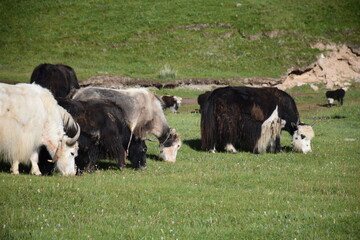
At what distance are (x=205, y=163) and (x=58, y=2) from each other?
40524 mm

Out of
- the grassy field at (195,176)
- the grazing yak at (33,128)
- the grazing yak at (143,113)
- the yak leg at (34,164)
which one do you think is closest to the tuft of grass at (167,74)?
the grassy field at (195,176)

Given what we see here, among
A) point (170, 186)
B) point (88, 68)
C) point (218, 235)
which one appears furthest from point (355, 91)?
point (218, 235)

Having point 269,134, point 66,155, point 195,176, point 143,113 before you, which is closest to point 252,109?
point 269,134

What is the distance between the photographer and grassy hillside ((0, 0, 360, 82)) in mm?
37969

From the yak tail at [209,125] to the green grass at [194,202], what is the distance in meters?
1.28

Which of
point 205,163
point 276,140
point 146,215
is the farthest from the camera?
point 276,140

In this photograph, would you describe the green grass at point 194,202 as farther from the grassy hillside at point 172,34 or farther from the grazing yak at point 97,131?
the grassy hillside at point 172,34

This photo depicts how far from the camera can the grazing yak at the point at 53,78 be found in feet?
61.8

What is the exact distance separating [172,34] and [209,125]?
97.2 ft

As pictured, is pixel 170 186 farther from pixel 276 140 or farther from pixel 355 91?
pixel 355 91

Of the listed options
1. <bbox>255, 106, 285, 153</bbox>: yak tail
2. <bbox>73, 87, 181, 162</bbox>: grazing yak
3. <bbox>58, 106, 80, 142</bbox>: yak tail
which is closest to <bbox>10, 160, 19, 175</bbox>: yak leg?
<bbox>58, 106, 80, 142</bbox>: yak tail

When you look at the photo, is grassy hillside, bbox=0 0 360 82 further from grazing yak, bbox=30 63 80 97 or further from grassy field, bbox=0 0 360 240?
grazing yak, bbox=30 63 80 97

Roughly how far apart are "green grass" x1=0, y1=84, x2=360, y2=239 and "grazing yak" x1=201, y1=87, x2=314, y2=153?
1441 millimetres

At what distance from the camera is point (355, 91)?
3422 cm
